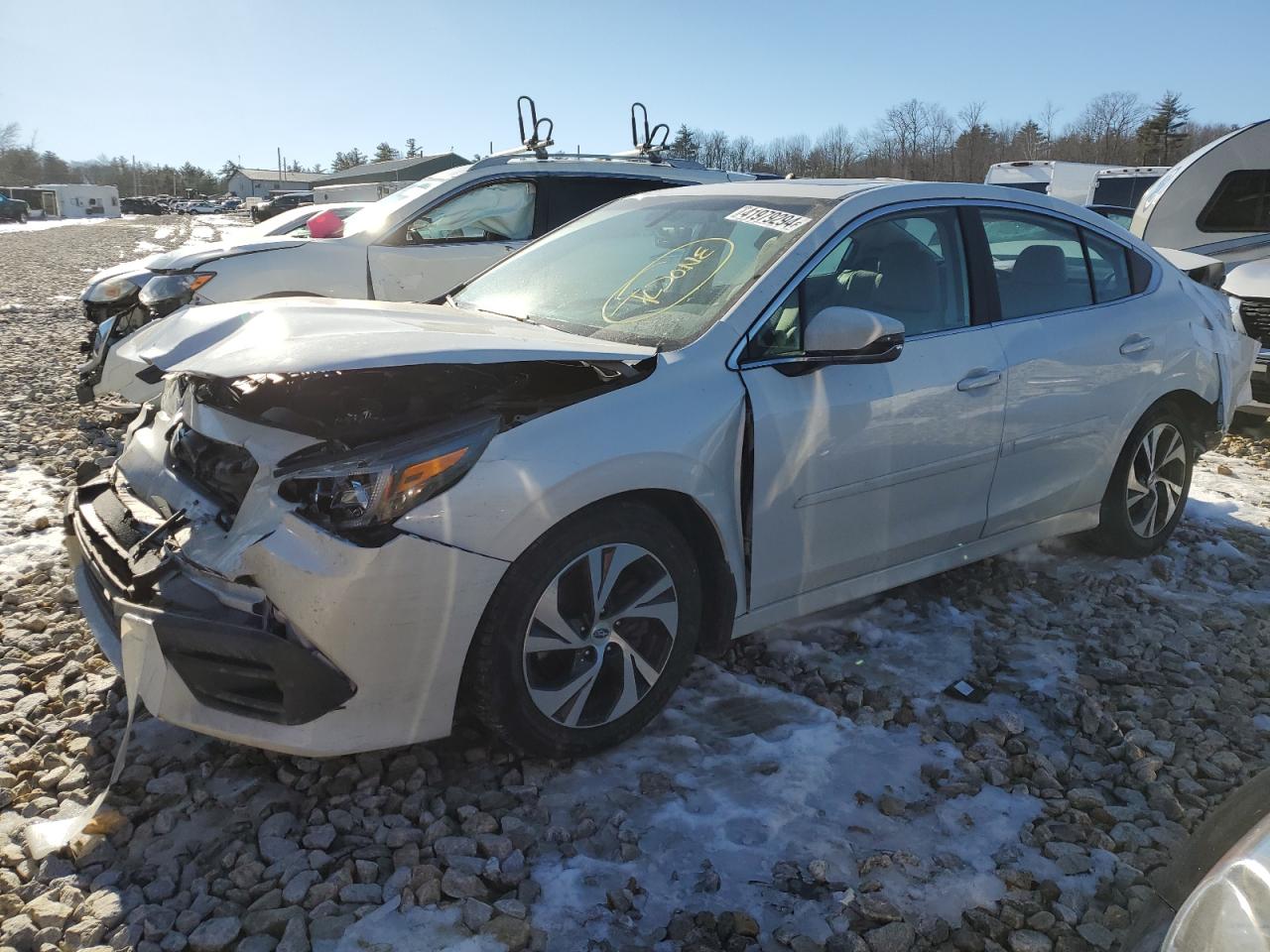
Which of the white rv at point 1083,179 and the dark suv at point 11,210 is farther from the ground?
the dark suv at point 11,210

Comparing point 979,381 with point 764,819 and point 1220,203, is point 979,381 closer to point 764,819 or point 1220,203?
point 764,819

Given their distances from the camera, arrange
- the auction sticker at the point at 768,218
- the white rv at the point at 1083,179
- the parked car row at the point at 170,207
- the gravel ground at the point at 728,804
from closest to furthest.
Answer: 1. the gravel ground at the point at 728,804
2. the auction sticker at the point at 768,218
3. the white rv at the point at 1083,179
4. the parked car row at the point at 170,207

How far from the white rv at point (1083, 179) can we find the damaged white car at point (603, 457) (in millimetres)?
15052

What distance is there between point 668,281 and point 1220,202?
8205 millimetres

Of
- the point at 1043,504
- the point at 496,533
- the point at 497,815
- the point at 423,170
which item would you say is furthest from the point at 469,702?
the point at 423,170

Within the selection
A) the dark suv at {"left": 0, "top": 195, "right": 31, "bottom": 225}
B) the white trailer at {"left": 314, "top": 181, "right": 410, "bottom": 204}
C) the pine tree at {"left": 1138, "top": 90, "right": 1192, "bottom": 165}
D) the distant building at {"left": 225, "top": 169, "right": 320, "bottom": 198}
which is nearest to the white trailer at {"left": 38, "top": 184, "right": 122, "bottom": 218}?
the dark suv at {"left": 0, "top": 195, "right": 31, "bottom": 225}

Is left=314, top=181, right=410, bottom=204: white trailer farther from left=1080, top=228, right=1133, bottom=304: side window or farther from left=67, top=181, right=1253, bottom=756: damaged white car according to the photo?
Answer: left=67, top=181, right=1253, bottom=756: damaged white car

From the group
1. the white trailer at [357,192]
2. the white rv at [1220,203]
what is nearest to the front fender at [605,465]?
the white rv at [1220,203]

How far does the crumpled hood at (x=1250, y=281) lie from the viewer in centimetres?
755

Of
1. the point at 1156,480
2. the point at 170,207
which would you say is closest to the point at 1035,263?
the point at 1156,480

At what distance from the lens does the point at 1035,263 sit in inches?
155

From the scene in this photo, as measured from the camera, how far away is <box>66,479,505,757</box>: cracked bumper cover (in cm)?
228

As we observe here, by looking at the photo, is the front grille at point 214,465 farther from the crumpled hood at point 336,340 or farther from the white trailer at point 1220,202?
the white trailer at point 1220,202

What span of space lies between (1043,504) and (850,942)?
7.79ft
